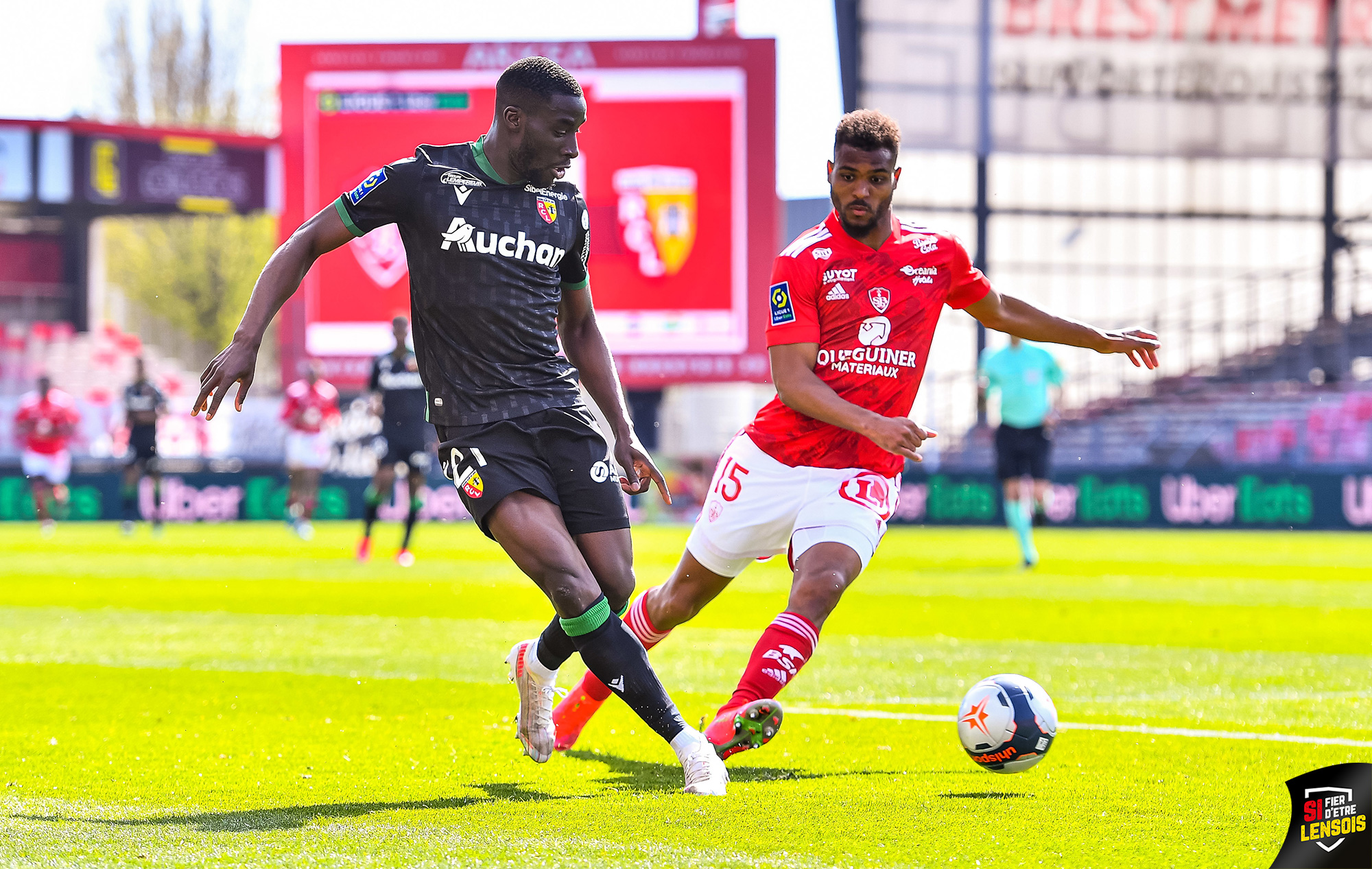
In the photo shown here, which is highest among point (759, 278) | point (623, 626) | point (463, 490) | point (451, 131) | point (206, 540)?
point (451, 131)

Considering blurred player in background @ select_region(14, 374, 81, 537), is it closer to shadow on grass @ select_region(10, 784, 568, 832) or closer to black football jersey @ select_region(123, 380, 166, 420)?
black football jersey @ select_region(123, 380, 166, 420)

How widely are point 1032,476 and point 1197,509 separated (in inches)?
404

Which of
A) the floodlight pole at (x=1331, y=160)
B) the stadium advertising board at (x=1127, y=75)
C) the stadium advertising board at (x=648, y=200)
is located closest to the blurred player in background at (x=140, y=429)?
the stadium advertising board at (x=648, y=200)

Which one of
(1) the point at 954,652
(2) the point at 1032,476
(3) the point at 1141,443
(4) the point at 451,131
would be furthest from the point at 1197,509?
(1) the point at 954,652

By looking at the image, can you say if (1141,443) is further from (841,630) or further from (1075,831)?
(1075,831)

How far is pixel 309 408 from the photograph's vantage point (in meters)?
21.6

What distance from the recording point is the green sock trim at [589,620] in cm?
448

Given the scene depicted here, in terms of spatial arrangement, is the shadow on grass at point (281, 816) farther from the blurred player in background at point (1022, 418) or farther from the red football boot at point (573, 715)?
the blurred player in background at point (1022, 418)

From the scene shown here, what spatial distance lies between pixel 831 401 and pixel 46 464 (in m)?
20.0

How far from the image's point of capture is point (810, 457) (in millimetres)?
5109

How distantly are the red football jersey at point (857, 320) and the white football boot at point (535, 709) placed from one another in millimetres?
1068

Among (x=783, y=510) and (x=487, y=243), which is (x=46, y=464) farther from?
(x=487, y=243)

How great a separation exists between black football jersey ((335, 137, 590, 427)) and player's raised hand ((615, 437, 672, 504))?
A: 0.37 metres

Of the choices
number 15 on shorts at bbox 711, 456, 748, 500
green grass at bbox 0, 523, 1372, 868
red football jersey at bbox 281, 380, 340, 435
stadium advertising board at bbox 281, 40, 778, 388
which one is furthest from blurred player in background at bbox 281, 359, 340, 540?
number 15 on shorts at bbox 711, 456, 748, 500
